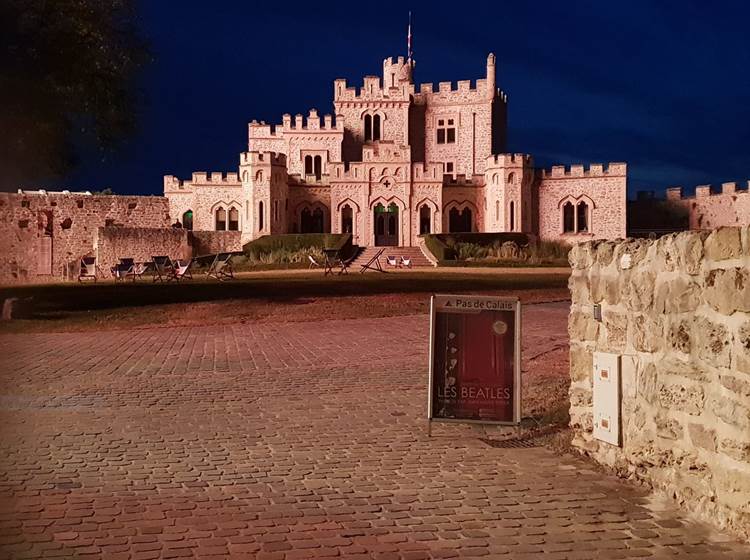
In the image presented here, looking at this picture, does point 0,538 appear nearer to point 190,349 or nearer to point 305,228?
point 190,349

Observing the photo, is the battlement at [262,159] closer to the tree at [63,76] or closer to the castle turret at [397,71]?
the castle turret at [397,71]

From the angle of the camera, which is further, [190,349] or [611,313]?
[190,349]

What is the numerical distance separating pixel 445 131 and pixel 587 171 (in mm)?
14609


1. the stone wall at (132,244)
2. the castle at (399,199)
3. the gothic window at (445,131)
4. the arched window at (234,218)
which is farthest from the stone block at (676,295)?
the gothic window at (445,131)

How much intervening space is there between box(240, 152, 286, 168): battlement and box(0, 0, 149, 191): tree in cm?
3629

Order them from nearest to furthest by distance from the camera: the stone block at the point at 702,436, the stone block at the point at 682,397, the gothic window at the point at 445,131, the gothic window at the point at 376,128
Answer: the stone block at the point at 702,436 → the stone block at the point at 682,397 → the gothic window at the point at 376,128 → the gothic window at the point at 445,131

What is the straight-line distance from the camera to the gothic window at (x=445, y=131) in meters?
68.5

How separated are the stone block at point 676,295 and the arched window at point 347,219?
52.0m

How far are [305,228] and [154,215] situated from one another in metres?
10.9

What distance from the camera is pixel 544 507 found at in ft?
18.2

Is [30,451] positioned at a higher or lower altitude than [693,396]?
lower

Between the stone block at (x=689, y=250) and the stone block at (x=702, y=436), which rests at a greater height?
the stone block at (x=689, y=250)

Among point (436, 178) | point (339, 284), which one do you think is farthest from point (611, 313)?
point (436, 178)

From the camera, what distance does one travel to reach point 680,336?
5559 mm
